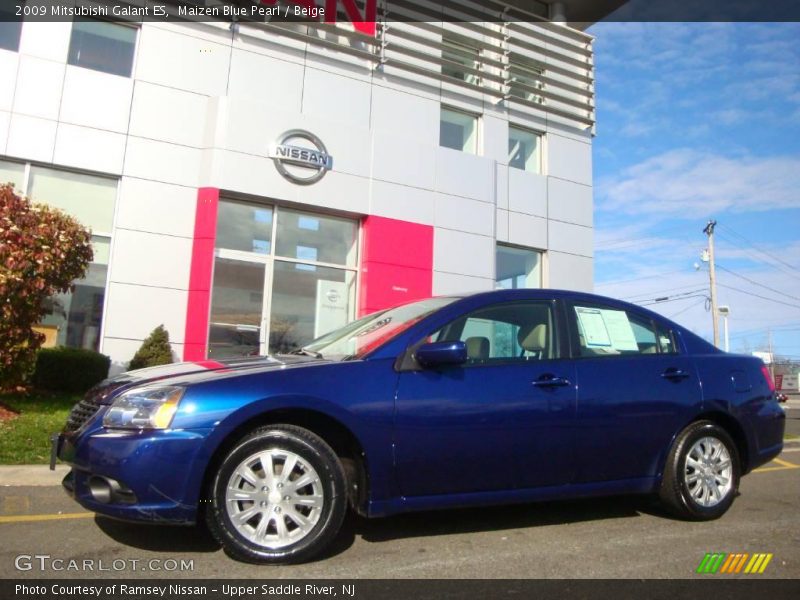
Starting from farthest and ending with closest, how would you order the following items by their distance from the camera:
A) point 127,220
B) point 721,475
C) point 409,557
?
point 127,220 → point 721,475 → point 409,557

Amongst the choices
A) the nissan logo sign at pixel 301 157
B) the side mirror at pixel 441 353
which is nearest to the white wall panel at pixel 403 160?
the nissan logo sign at pixel 301 157

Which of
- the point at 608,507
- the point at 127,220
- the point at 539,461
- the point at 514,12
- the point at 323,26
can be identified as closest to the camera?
the point at 539,461

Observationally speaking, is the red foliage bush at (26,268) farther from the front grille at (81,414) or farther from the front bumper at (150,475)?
the front bumper at (150,475)

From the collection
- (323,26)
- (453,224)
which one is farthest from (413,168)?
(323,26)

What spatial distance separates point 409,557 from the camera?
135 inches

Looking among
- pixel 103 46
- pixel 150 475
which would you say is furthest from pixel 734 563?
pixel 103 46

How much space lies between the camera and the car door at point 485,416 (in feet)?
11.5

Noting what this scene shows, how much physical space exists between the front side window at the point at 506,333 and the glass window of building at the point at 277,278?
7.79 m

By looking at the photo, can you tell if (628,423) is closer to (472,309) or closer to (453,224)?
(472,309)

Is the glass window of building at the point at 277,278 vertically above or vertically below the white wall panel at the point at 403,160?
below

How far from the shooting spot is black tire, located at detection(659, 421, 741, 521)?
4207 mm

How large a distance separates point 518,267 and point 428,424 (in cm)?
1140

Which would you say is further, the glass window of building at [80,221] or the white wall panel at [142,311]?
the white wall panel at [142,311]

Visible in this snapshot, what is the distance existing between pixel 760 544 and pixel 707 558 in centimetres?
55
